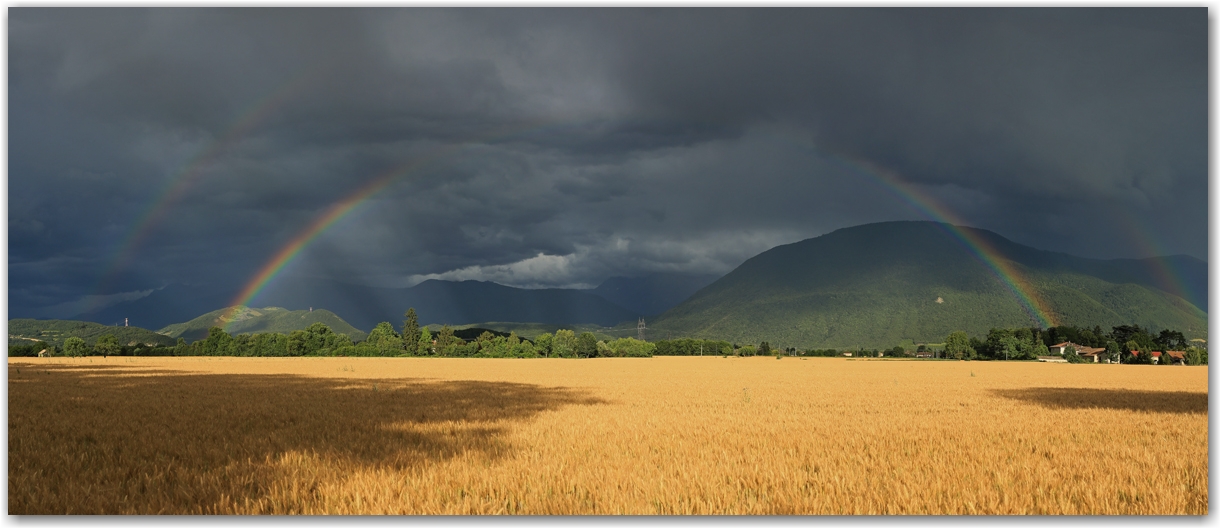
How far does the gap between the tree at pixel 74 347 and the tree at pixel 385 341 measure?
2018 inches

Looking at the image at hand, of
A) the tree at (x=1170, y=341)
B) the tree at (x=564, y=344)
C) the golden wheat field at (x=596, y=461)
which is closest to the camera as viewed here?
the golden wheat field at (x=596, y=461)

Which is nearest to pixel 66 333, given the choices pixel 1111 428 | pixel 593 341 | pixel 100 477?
pixel 593 341

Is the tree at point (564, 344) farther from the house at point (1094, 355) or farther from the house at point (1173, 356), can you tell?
the house at point (1094, 355)

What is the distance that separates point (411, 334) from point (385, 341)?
2568 centimetres

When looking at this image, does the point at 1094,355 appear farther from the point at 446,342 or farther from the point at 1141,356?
the point at 446,342

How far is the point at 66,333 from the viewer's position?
134 metres

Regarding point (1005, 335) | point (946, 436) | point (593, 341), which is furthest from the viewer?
point (593, 341)

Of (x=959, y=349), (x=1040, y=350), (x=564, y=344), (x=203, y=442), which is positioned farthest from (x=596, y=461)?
(x=1040, y=350)

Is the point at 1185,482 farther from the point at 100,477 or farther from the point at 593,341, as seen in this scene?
the point at 593,341

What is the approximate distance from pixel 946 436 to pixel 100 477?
1690cm

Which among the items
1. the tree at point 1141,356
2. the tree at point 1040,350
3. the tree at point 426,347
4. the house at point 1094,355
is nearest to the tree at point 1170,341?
the tree at point 1141,356

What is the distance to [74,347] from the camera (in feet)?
400

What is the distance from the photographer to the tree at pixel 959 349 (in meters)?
160

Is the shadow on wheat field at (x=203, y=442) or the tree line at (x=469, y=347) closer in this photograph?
the shadow on wheat field at (x=203, y=442)
